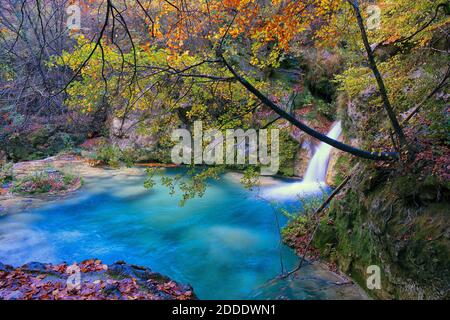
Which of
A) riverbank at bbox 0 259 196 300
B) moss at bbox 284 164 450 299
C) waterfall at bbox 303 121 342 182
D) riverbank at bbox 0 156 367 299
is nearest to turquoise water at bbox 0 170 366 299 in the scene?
riverbank at bbox 0 156 367 299

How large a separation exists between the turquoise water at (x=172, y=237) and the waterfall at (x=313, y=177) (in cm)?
95

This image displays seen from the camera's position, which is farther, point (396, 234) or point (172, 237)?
point (172, 237)

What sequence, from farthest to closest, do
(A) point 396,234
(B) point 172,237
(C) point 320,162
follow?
(C) point 320,162
(B) point 172,237
(A) point 396,234

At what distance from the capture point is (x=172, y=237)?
25.9 feet

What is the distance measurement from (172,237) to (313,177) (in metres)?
5.87

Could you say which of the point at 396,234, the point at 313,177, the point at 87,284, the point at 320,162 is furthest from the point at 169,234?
the point at 320,162

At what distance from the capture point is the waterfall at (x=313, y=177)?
10562mm

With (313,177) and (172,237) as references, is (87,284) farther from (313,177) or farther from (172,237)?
(313,177)

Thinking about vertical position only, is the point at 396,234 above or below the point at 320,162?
below

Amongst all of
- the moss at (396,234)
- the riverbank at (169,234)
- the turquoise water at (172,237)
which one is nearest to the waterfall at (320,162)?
the riverbank at (169,234)

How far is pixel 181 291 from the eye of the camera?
15.2ft
